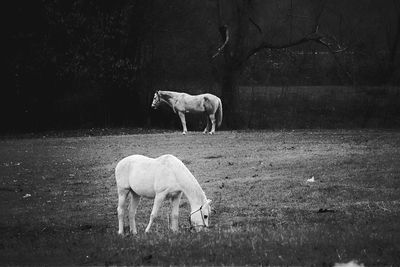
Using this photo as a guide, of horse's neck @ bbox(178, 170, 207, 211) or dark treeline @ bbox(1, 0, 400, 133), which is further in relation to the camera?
dark treeline @ bbox(1, 0, 400, 133)

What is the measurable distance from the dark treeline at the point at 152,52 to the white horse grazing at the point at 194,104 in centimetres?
→ 431

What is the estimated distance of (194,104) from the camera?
36.5 m

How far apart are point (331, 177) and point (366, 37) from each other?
91.7 ft

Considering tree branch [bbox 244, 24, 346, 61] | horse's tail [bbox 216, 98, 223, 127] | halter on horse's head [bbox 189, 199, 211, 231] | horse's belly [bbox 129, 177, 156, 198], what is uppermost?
tree branch [bbox 244, 24, 346, 61]

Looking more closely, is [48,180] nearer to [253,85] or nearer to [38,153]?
[38,153]

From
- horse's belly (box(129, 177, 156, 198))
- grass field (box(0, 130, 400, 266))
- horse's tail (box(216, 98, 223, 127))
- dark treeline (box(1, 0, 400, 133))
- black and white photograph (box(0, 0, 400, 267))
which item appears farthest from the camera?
dark treeline (box(1, 0, 400, 133))

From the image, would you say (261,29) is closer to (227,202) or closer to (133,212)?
(227,202)

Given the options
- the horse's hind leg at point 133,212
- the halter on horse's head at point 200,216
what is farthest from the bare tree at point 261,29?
the halter on horse's head at point 200,216

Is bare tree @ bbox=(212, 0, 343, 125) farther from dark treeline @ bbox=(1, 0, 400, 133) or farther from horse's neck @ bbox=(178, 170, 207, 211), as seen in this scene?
horse's neck @ bbox=(178, 170, 207, 211)

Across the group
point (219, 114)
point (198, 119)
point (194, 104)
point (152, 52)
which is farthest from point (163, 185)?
point (152, 52)

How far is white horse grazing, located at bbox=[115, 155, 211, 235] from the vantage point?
37.8 feet

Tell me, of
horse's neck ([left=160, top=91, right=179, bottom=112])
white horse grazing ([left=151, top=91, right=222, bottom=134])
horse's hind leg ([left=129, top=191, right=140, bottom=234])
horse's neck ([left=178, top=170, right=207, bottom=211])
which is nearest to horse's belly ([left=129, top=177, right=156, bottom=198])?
horse's hind leg ([left=129, top=191, right=140, bottom=234])

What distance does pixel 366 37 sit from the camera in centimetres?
4425

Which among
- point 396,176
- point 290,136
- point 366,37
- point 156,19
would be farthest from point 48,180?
point 366,37
